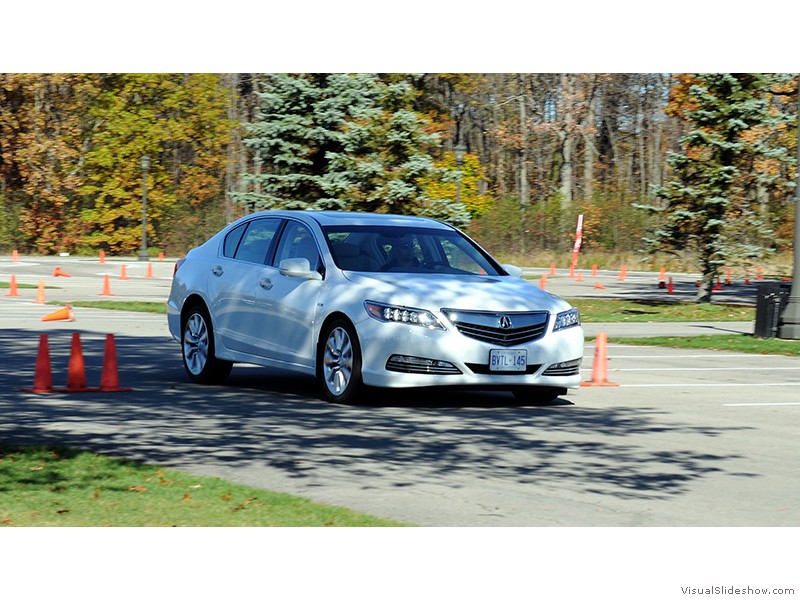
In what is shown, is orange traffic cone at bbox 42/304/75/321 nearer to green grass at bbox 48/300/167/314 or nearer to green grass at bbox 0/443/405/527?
green grass at bbox 48/300/167/314

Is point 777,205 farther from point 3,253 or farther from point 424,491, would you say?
point 3,253

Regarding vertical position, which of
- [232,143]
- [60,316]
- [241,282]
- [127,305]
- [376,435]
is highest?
[232,143]

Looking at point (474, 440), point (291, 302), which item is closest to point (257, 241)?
point (291, 302)

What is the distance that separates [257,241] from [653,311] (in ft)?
66.5

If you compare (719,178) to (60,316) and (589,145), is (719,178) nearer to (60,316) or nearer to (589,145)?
(60,316)

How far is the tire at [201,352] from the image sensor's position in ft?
46.3

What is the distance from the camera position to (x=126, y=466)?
860cm

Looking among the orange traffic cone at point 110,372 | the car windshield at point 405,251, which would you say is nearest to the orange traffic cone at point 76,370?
the orange traffic cone at point 110,372

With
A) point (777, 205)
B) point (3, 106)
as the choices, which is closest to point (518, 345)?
point (777, 205)

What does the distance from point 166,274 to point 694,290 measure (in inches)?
768

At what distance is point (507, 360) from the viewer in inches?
471

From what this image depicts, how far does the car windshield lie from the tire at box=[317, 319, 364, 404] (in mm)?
772

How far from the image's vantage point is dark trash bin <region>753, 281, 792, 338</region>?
2211 centimetres

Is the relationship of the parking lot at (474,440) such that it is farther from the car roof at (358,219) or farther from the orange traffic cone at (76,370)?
the car roof at (358,219)
